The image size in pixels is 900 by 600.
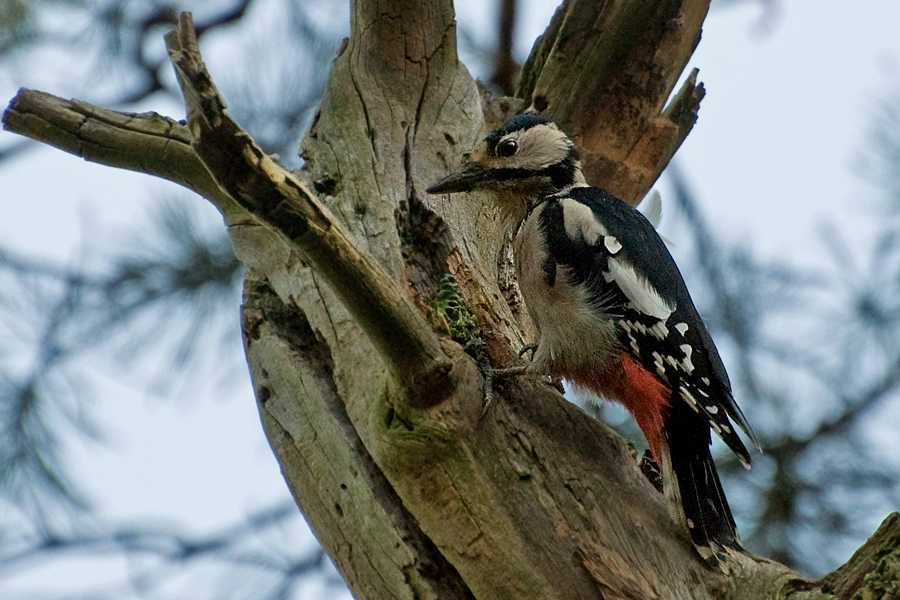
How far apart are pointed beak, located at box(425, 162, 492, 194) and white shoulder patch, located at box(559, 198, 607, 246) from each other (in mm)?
277

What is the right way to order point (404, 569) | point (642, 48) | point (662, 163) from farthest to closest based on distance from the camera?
point (662, 163) < point (642, 48) < point (404, 569)

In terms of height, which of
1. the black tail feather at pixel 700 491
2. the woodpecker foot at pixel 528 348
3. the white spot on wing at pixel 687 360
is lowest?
the black tail feather at pixel 700 491

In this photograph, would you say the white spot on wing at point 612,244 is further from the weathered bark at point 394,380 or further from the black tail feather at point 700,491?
the black tail feather at point 700,491

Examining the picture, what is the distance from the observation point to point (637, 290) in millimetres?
2520

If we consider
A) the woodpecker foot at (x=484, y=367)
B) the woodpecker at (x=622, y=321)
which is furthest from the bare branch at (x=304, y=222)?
the woodpecker at (x=622, y=321)

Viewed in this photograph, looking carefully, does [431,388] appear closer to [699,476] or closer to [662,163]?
[699,476]

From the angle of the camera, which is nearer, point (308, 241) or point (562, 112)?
point (308, 241)

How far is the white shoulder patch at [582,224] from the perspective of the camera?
2584mm

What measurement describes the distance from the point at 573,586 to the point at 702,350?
86 cm

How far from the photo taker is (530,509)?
6.42 feet

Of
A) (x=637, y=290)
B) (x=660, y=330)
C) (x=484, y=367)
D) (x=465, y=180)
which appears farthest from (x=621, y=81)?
(x=484, y=367)

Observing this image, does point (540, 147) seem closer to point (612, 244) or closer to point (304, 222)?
point (612, 244)

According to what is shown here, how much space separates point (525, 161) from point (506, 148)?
0.08 meters

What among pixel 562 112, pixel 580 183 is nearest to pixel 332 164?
pixel 580 183
